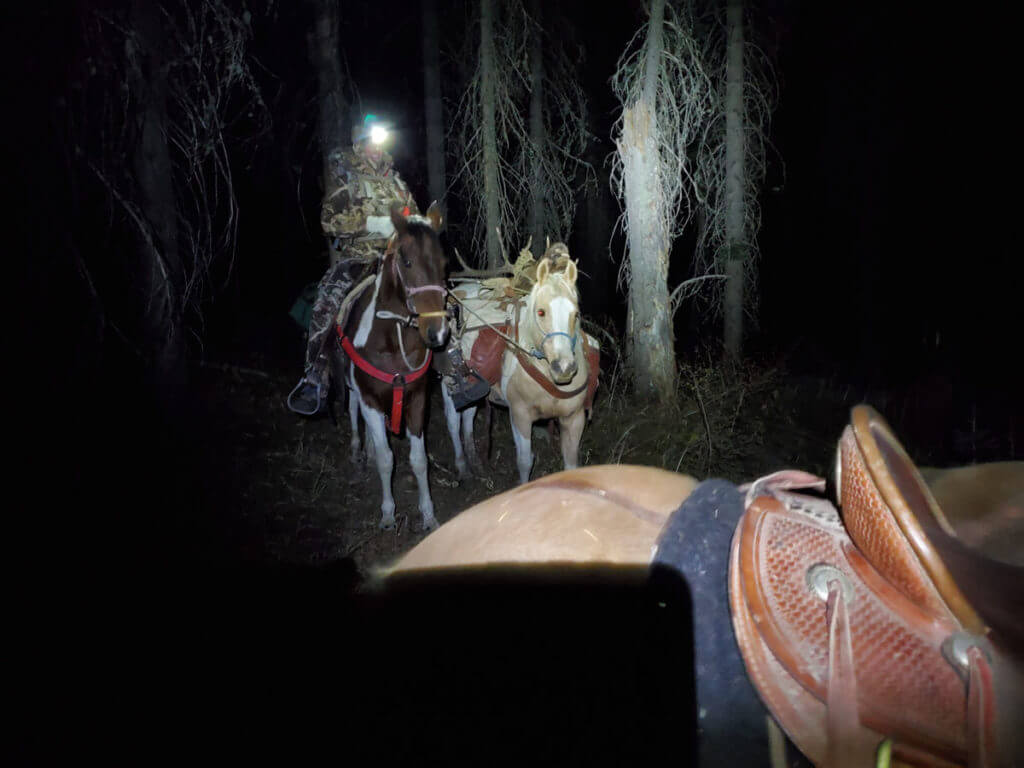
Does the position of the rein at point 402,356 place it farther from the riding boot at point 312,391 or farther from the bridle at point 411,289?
the riding boot at point 312,391

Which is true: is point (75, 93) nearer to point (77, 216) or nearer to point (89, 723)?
point (77, 216)

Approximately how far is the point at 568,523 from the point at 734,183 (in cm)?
929

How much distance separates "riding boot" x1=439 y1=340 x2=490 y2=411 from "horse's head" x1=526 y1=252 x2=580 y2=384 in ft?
3.04

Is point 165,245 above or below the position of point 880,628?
above

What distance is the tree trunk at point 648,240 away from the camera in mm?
6863

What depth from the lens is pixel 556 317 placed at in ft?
16.0

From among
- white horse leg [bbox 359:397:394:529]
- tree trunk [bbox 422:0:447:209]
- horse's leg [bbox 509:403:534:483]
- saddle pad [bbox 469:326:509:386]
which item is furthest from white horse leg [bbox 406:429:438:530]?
tree trunk [bbox 422:0:447:209]

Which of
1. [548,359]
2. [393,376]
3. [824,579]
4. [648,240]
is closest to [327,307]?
[393,376]

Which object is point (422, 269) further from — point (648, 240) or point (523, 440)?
point (648, 240)

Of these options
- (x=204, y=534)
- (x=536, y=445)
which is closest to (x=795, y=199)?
(x=536, y=445)

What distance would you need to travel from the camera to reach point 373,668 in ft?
7.01

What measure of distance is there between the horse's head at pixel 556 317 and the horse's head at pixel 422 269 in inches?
33.3

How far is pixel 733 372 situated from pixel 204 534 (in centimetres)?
688

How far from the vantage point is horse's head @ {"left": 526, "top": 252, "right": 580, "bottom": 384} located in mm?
4840
